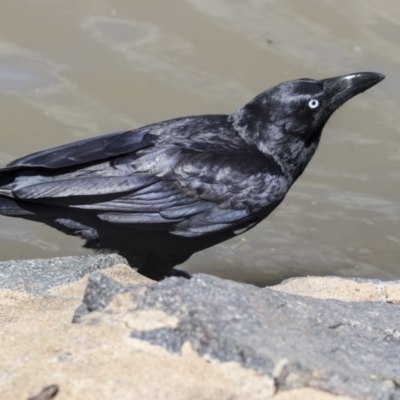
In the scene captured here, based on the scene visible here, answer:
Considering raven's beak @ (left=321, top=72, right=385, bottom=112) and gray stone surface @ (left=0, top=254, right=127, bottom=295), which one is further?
raven's beak @ (left=321, top=72, right=385, bottom=112)

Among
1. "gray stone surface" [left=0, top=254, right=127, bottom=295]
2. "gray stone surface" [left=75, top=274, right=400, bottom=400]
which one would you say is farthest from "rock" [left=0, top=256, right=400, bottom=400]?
"gray stone surface" [left=0, top=254, right=127, bottom=295]

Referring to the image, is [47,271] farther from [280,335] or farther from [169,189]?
[280,335]

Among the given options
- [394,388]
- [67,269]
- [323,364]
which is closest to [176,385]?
[323,364]

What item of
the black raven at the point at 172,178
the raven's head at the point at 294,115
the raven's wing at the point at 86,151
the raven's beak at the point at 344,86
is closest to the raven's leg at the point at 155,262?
the black raven at the point at 172,178

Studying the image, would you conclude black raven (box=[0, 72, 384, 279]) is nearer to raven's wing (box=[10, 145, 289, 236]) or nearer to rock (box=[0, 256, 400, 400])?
raven's wing (box=[10, 145, 289, 236])

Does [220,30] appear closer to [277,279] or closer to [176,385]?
[277,279]

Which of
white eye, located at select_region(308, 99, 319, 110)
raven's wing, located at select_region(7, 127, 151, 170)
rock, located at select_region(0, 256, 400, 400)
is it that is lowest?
rock, located at select_region(0, 256, 400, 400)

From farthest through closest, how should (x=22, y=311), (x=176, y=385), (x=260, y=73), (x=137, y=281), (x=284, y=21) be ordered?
(x=284, y=21) < (x=260, y=73) < (x=137, y=281) < (x=22, y=311) < (x=176, y=385)
